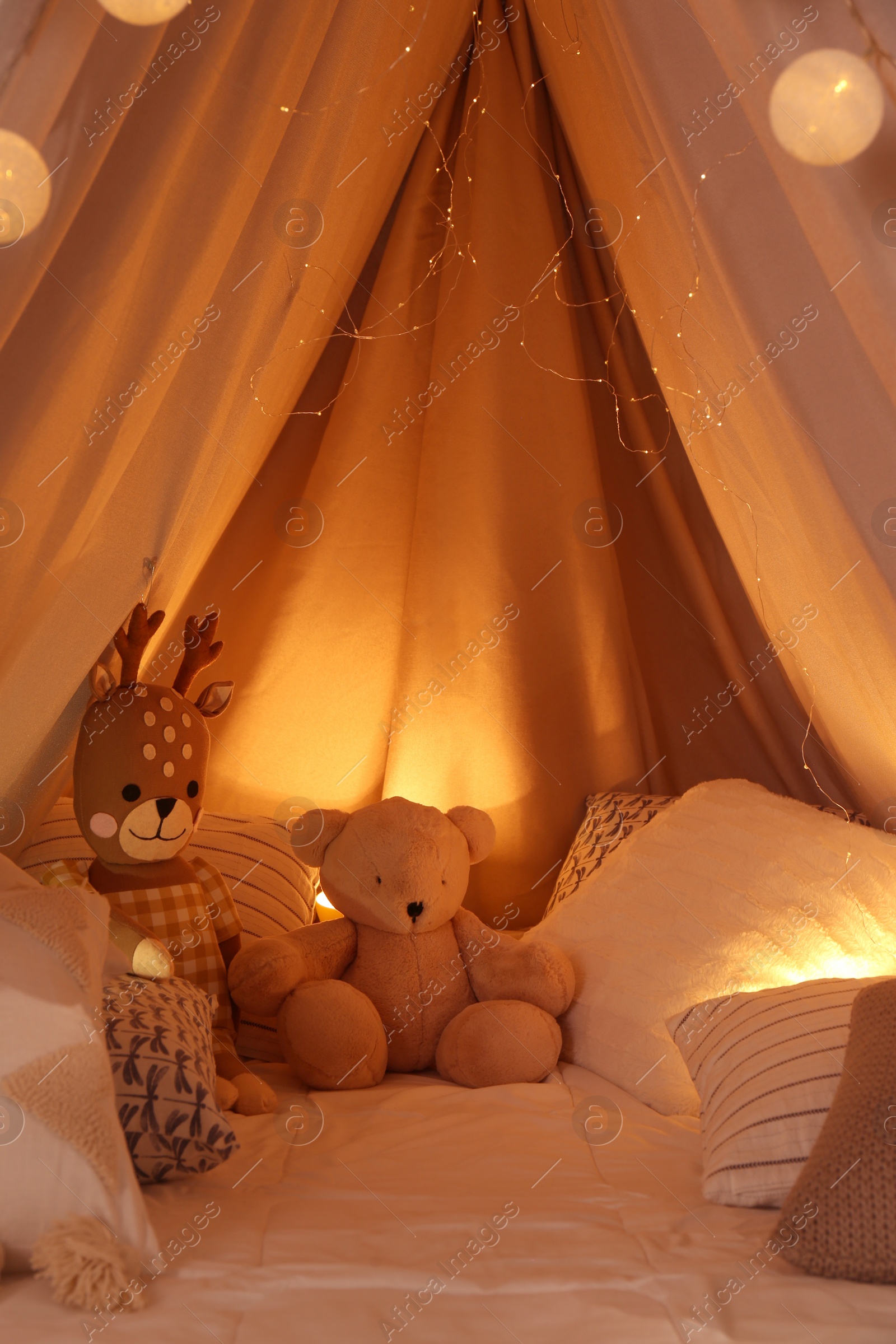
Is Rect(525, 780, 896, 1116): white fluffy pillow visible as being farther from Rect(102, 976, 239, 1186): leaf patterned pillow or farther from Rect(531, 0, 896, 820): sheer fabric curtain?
Rect(102, 976, 239, 1186): leaf patterned pillow

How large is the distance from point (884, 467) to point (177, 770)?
124 cm

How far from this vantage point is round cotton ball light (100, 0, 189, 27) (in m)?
1.13

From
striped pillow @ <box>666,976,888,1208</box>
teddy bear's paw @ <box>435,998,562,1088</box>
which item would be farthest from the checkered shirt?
striped pillow @ <box>666,976,888,1208</box>

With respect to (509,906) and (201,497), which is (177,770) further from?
(509,906)

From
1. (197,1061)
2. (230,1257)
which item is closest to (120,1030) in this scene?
(197,1061)

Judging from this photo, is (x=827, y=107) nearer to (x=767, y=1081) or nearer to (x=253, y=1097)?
(x=767, y=1081)

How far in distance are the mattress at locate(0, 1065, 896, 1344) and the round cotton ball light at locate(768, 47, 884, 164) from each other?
119cm

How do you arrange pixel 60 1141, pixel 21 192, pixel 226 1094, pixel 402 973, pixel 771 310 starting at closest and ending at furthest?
pixel 60 1141, pixel 21 192, pixel 771 310, pixel 226 1094, pixel 402 973

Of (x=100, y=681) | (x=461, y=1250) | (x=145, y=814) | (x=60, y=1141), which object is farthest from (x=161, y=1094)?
(x=100, y=681)

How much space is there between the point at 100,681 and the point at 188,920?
0.44m

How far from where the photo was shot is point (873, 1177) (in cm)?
102

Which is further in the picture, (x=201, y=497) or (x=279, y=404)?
(x=279, y=404)

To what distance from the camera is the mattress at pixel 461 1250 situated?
2.99 feet

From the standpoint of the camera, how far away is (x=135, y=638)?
173cm
